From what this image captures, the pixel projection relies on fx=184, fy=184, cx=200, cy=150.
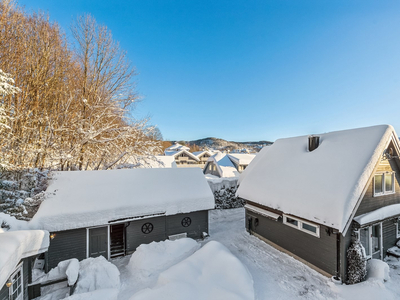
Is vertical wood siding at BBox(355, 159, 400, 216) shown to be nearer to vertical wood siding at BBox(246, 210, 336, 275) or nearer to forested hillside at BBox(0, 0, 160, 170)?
vertical wood siding at BBox(246, 210, 336, 275)

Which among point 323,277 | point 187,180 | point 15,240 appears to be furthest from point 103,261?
point 323,277

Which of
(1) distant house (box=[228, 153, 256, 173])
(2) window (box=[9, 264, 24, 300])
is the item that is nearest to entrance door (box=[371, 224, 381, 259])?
(2) window (box=[9, 264, 24, 300])

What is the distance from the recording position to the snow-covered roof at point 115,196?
7875 mm

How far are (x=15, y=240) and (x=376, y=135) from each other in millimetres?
13165

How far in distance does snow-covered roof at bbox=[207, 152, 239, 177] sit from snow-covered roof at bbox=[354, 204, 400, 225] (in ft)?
63.0

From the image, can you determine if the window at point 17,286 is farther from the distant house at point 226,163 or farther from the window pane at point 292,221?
the distant house at point 226,163

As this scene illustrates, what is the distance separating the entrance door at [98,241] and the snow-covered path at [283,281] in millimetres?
863

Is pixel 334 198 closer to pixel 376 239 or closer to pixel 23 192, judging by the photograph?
pixel 376 239

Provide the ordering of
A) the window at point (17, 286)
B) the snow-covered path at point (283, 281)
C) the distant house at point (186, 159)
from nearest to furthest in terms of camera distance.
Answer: the window at point (17, 286) < the snow-covered path at point (283, 281) < the distant house at point (186, 159)

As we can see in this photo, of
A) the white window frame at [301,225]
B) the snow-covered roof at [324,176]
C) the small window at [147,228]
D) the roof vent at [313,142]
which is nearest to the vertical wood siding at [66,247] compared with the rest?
the small window at [147,228]

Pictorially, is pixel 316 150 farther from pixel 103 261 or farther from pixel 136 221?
pixel 103 261

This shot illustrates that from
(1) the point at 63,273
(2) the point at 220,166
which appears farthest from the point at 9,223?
(2) the point at 220,166

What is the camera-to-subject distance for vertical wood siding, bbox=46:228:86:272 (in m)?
7.70

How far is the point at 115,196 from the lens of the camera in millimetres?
9219
